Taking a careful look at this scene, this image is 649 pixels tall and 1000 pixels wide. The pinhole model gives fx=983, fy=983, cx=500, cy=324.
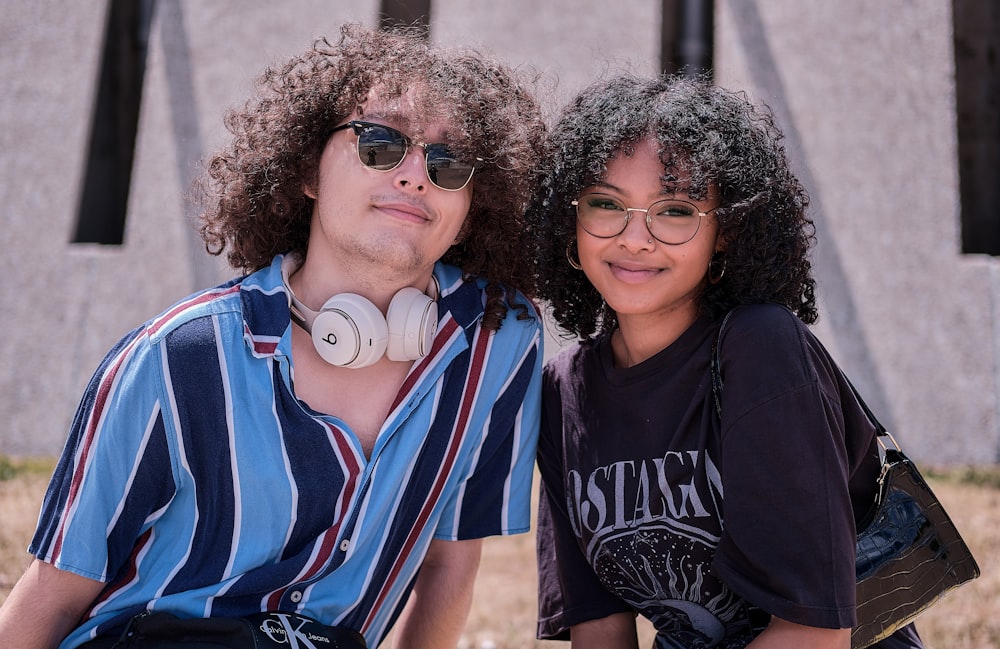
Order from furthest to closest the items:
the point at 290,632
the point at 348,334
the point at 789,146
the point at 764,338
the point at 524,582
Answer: the point at 789,146 < the point at 524,582 < the point at 348,334 < the point at 290,632 < the point at 764,338

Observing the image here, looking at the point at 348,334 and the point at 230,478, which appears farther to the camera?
the point at 348,334

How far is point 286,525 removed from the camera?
7.54ft

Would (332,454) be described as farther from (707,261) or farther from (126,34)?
(126,34)

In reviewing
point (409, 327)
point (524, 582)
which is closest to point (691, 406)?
point (409, 327)

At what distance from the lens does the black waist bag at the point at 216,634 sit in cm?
215

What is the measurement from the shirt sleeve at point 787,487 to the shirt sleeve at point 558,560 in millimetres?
505

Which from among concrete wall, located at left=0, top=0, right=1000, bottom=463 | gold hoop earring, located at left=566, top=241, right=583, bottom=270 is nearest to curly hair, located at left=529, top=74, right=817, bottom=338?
gold hoop earring, located at left=566, top=241, right=583, bottom=270

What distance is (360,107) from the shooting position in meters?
A: 2.70

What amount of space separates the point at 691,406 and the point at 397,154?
1004 millimetres

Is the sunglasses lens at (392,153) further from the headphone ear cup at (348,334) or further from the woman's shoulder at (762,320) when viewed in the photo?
the woman's shoulder at (762,320)

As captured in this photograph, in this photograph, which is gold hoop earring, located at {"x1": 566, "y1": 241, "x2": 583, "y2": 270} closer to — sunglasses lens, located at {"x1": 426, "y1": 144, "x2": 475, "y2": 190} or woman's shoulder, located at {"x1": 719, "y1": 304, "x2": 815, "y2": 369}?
sunglasses lens, located at {"x1": 426, "y1": 144, "x2": 475, "y2": 190}

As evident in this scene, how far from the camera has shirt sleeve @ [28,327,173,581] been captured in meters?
2.17

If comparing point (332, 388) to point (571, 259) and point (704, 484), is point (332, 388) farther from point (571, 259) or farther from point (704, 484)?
point (704, 484)

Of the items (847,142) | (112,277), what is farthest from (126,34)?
(847,142)
